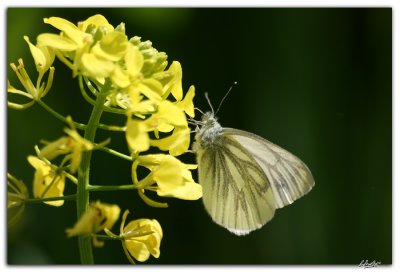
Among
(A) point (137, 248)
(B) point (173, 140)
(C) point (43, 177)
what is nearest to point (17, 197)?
(C) point (43, 177)

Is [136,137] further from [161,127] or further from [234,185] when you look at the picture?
[234,185]

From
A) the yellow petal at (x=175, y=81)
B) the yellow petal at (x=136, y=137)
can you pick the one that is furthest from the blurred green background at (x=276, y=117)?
the yellow petal at (x=136, y=137)

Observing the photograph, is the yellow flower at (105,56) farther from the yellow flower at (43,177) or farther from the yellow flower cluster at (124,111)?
the yellow flower at (43,177)

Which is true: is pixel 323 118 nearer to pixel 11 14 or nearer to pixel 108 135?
pixel 108 135

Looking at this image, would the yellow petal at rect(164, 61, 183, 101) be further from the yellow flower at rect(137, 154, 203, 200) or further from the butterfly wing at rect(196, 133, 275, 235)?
the butterfly wing at rect(196, 133, 275, 235)

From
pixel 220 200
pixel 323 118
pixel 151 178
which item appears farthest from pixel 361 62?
pixel 151 178

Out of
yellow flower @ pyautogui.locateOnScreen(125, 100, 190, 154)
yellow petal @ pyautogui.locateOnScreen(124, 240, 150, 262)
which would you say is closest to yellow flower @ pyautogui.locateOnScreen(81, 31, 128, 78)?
yellow flower @ pyautogui.locateOnScreen(125, 100, 190, 154)
